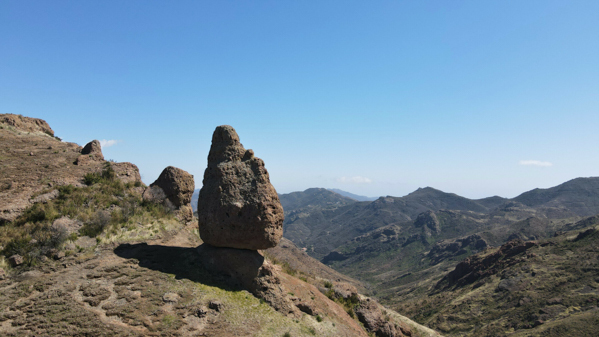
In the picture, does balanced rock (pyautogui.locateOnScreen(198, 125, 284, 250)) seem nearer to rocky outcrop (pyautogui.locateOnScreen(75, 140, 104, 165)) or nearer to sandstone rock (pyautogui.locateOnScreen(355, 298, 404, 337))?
sandstone rock (pyautogui.locateOnScreen(355, 298, 404, 337))

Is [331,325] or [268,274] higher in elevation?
[268,274]

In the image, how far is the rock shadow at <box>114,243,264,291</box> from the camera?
14.2m

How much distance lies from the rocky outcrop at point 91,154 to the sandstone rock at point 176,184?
19.3 ft

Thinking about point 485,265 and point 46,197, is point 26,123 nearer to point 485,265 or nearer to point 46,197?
point 46,197

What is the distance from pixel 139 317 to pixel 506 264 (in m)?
92.7

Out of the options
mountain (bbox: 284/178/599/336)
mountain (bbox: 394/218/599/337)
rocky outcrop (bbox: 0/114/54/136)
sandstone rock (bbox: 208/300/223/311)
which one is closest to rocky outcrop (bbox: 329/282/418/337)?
sandstone rock (bbox: 208/300/223/311)

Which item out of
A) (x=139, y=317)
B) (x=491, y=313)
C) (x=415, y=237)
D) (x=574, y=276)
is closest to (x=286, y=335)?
(x=139, y=317)

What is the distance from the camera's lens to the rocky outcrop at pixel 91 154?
2319cm

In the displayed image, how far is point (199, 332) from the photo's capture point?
1108cm

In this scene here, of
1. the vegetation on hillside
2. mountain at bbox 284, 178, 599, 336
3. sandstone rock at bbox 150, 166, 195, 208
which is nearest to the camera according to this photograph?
the vegetation on hillside

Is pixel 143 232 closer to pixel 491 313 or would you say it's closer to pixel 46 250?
pixel 46 250

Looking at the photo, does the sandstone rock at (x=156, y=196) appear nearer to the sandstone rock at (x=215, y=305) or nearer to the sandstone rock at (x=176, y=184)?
the sandstone rock at (x=176, y=184)

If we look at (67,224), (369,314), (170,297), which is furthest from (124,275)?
(369,314)

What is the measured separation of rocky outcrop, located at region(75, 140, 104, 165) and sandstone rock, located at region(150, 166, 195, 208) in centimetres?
589
